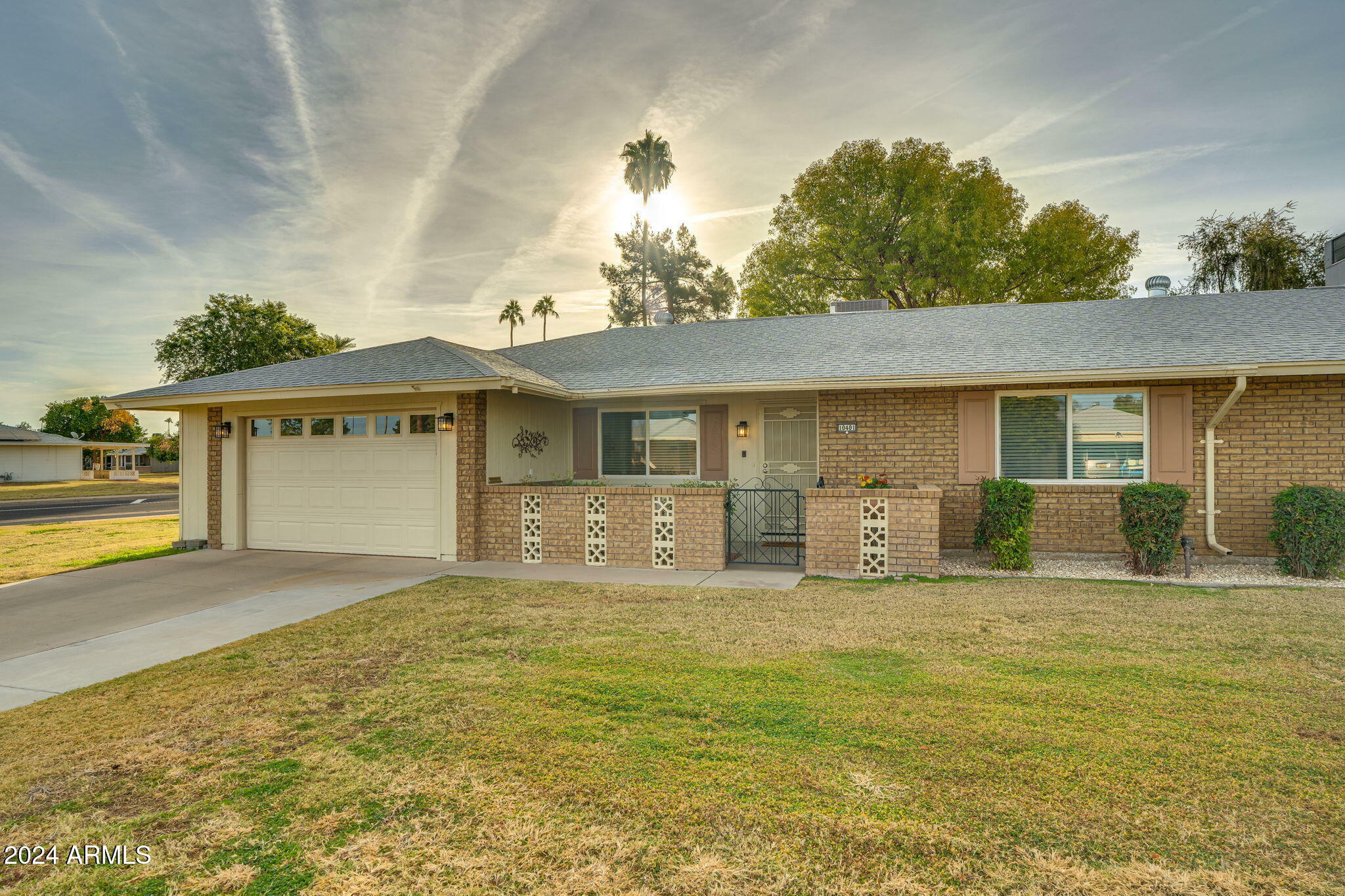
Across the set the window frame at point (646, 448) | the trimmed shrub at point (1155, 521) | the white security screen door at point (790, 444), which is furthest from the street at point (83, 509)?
the trimmed shrub at point (1155, 521)

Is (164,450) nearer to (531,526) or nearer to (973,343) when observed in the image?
(531,526)

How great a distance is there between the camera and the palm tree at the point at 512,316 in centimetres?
4716

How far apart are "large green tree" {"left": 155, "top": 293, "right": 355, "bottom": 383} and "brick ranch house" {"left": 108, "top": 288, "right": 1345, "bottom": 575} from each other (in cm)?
1980

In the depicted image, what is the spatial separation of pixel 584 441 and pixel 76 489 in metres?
35.6

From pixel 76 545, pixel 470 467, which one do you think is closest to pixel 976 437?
pixel 470 467

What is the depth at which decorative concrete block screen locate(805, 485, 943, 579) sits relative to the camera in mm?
7727

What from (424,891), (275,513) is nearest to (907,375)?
(424,891)

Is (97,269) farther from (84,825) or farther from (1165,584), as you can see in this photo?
(1165,584)

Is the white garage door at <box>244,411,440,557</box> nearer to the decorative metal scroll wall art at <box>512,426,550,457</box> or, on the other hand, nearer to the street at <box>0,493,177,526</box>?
the decorative metal scroll wall art at <box>512,426,550,457</box>

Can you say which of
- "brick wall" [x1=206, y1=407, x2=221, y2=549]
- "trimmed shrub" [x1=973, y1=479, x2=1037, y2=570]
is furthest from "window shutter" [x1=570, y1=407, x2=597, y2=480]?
"trimmed shrub" [x1=973, y1=479, x2=1037, y2=570]

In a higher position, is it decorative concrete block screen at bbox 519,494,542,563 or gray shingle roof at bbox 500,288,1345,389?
gray shingle roof at bbox 500,288,1345,389

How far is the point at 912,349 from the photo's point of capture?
10016 millimetres

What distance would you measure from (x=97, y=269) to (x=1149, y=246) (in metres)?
35.7

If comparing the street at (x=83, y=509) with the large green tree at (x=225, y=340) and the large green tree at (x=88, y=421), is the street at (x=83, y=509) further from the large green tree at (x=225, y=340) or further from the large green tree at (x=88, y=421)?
the large green tree at (x=88, y=421)
